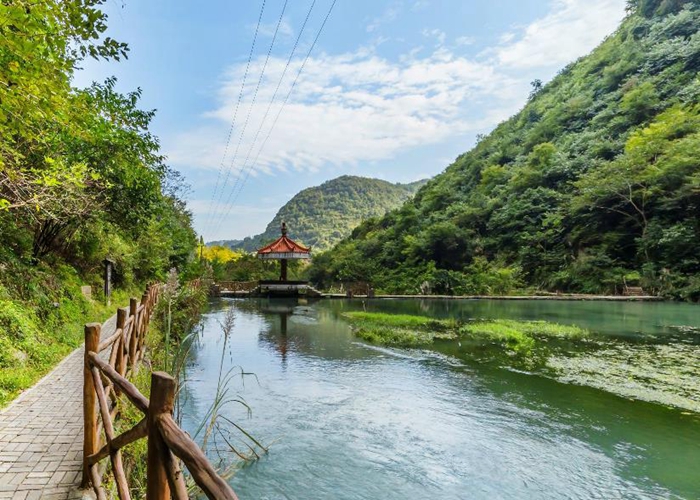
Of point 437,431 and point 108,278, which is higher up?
point 108,278

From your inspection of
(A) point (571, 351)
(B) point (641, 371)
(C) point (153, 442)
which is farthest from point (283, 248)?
(C) point (153, 442)

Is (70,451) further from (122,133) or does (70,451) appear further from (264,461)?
(122,133)

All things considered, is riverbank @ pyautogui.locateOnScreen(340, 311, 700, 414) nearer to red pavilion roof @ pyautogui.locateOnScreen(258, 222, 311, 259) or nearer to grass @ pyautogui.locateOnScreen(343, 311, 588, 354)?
grass @ pyautogui.locateOnScreen(343, 311, 588, 354)

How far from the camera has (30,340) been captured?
5.00 metres

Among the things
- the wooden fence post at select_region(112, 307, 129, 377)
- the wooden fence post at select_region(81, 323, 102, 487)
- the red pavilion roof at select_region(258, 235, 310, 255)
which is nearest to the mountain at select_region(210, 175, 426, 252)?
the red pavilion roof at select_region(258, 235, 310, 255)

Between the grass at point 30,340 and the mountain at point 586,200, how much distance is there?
67.3 ft

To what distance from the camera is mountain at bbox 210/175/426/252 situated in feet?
221

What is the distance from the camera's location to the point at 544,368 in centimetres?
740

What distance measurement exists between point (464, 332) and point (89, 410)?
10120 mm

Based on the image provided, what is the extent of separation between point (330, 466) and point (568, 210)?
79.9ft

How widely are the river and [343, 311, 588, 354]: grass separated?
1.55 m

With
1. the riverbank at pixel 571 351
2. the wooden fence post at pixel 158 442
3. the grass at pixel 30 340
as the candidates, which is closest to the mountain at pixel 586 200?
the riverbank at pixel 571 351

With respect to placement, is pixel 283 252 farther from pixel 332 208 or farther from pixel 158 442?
pixel 332 208

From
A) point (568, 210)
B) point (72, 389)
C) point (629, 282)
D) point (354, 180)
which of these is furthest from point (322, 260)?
point (354, 180)
